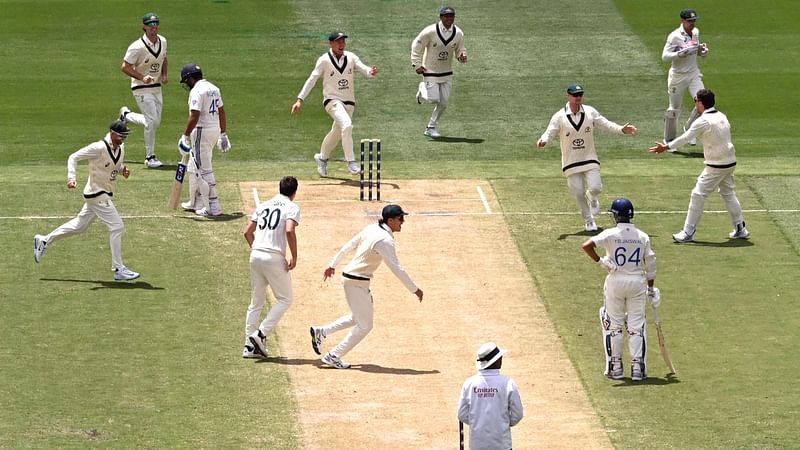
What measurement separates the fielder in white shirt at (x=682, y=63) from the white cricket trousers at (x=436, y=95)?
4.24m

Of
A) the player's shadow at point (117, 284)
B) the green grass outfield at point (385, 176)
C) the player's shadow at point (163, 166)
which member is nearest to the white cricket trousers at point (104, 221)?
the player's shadow at point (117, 284)

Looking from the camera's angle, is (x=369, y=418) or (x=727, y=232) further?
(x=727, y=232)

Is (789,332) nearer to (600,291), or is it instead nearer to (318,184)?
(600,291)

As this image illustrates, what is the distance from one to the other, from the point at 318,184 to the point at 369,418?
34.3 ft

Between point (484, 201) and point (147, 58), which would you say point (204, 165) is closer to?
point (147, 58)

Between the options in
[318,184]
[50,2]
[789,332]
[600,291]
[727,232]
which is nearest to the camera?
[789,332]

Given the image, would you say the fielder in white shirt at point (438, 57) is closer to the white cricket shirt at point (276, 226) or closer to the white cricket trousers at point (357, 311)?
the white cricket shirt at point (276, 226)

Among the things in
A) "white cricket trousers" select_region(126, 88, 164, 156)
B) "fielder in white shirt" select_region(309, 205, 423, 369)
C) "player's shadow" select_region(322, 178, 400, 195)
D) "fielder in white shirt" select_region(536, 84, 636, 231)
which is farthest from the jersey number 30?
"white cricket trousers" select_region(126, 88, 164, 156)

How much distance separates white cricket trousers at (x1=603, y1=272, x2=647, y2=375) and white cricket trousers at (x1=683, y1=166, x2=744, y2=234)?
5.86m

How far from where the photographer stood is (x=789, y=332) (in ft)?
70.1

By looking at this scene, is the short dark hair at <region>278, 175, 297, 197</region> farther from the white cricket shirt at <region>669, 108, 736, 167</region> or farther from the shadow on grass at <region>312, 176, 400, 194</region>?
the shadow on grass at <region>312, 176, 400, 194</region>

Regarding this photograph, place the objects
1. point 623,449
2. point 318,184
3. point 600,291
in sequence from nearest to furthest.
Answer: point 623,449 → point 600,291 → point 318,184

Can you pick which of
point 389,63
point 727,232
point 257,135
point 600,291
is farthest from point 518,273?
point 389,63

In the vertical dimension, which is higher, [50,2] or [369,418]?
[50,2]
